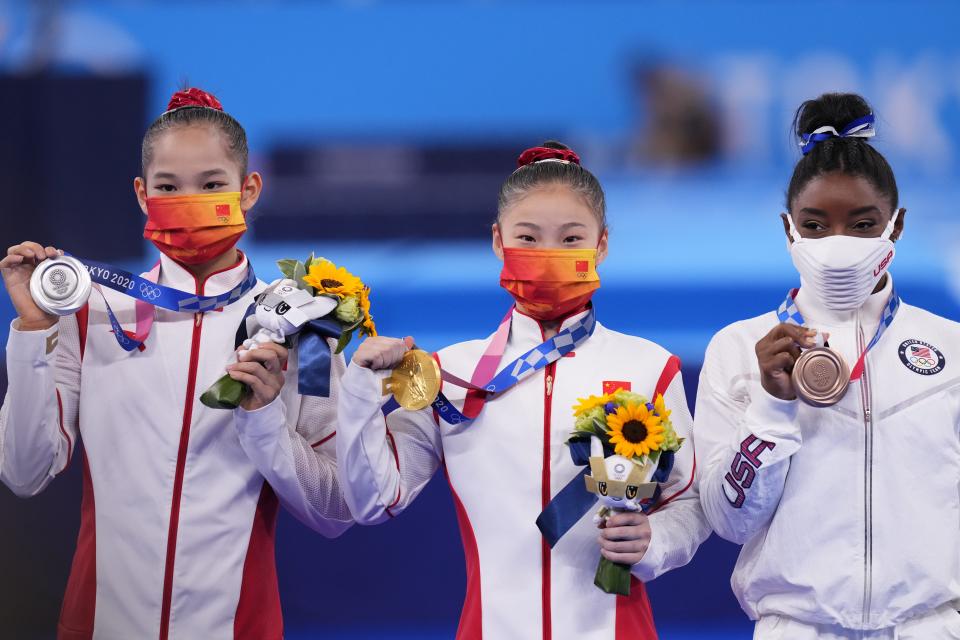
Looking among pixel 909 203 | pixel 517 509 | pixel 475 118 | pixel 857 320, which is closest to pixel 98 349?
pixel 517 509

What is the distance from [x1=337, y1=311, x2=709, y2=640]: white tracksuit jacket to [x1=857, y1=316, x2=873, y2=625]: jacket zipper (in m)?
0.40

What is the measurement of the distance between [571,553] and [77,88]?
10.6 feet

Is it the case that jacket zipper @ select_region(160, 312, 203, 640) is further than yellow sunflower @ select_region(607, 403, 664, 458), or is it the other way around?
jacket zipper @ select_region(160, 312, 203, 640)

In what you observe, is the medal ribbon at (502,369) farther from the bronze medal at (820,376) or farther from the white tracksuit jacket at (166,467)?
the bronze medal at (820,376)

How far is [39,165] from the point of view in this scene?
15.9 feet

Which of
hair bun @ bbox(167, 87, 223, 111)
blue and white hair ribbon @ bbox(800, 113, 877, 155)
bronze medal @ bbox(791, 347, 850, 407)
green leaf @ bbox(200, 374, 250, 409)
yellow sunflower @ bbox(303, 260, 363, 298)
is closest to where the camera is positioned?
bronze medal @ bbox(791, 347, 850, 407)

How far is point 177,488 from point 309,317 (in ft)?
1.91

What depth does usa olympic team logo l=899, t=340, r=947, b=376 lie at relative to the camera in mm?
2893

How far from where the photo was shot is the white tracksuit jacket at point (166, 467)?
296 centimetres

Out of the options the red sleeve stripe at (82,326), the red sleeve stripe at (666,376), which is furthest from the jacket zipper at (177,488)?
the red sleeve stripe at (666,376)

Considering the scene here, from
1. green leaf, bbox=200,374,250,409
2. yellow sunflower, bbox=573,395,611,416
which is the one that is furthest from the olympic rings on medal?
yellow sunflower, bbox=573,395,611,416

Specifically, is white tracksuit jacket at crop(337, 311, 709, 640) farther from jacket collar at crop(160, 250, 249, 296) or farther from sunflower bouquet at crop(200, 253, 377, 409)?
jacket collar at crop(160, 250, 249, 296)

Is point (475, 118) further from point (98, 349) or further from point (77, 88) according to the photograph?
point (98, 349)

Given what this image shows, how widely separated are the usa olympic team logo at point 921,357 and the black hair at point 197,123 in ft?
5.92
